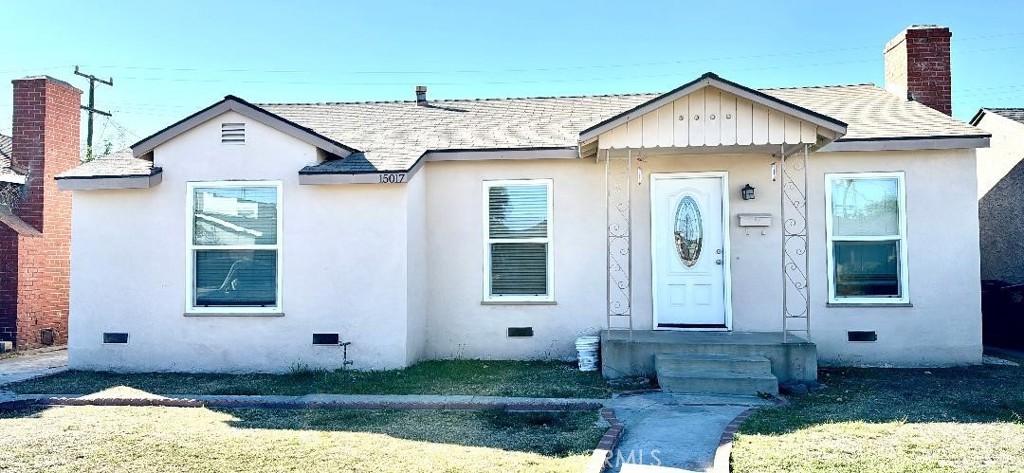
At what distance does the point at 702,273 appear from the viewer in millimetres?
9398

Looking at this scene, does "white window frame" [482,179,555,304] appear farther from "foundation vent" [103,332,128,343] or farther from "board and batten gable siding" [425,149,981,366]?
"foundation vent" [103,332,128,343]

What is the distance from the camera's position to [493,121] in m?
11.3

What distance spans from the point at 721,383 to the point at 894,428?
6.28 ft

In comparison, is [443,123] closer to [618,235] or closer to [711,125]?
[618,235]

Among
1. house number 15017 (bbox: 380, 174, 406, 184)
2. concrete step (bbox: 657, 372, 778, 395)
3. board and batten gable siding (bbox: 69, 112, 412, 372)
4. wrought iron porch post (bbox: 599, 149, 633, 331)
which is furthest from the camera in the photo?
wrought iron porch post (bbox: 599, 149, 633, 331)

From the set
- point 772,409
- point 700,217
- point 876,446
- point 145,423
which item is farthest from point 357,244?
point 876,446

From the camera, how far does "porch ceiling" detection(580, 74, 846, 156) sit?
25.9ft

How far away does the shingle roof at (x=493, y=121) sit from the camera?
30.1 feet

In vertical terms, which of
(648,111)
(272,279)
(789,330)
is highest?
(648,111)

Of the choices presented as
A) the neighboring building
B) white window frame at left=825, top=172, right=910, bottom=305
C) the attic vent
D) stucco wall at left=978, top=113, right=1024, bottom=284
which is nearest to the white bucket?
white window frame at left=825, top=172, right=910, bottom=305

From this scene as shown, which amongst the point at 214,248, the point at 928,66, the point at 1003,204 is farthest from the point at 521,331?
the point at 1003,204

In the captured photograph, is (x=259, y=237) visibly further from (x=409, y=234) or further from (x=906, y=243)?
(x=906, y=243)

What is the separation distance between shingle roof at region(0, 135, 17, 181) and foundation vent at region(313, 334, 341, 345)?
6.85 meters

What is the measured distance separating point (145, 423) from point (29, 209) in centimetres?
783
